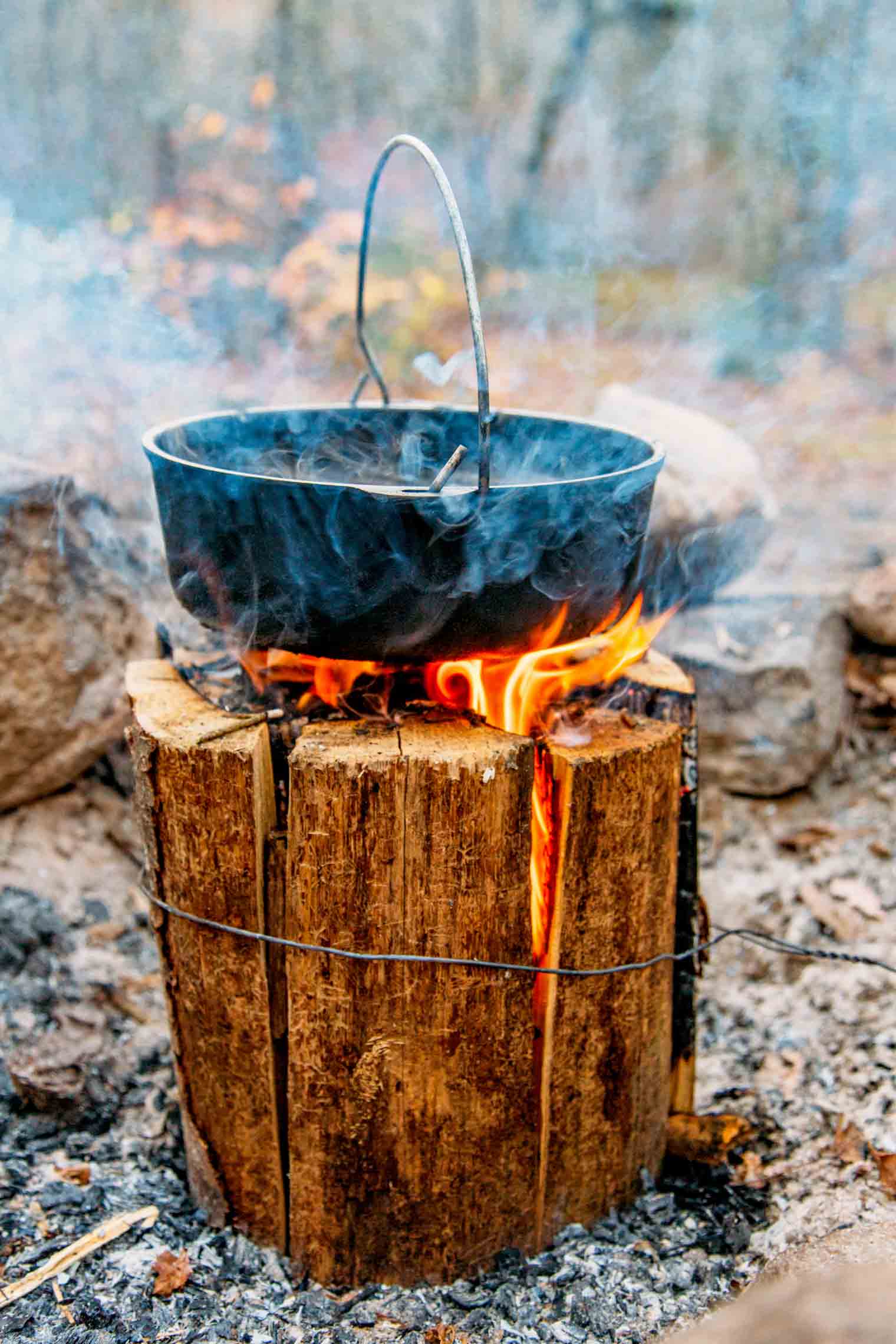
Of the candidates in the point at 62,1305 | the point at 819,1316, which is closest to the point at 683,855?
the point at 819,1316

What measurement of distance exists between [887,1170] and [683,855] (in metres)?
0.73

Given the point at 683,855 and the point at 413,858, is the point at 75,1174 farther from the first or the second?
the point at 683,855

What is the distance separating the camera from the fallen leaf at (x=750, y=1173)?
2.27 meters

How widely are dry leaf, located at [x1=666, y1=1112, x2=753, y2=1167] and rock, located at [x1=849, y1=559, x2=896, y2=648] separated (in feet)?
6.54

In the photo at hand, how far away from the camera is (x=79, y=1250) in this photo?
211 centimetres

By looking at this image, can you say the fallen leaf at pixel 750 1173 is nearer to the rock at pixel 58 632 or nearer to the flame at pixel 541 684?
the flame at pixel 541 684

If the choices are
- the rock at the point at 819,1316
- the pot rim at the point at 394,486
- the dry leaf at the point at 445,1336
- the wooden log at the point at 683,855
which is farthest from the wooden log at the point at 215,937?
the rock at the point at 819,1316

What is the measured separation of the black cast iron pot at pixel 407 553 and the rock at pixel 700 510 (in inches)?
63.0

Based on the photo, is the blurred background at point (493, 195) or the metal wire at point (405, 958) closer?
the metal wire at point (405, 958)


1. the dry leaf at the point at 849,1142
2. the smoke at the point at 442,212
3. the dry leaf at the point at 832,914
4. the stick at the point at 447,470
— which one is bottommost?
the dry leaf at the point at 849,1142

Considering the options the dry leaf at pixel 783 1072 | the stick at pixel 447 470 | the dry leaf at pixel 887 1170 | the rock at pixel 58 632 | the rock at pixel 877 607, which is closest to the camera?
the stick at pixel 447 470

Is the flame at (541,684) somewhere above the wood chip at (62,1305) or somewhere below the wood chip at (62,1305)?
above

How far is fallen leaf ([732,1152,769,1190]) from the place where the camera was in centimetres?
227

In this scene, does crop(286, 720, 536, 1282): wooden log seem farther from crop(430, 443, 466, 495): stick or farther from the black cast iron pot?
crop(430, 443, 466, 495): stick
